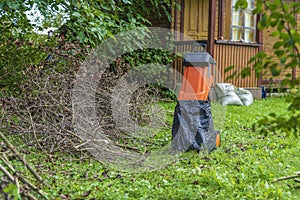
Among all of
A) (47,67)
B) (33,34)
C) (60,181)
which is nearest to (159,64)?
(33,34)

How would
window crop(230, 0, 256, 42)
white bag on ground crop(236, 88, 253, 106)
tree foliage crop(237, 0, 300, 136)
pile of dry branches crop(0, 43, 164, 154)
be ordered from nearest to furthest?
1. tree foliage crop(237, 0, 300, 136)
2. pile of dry branches crop(0, 43, 164, 154)
3. white bag on ground crop(236, 88, 253, 106)
4. window crop(230, 0, 256, 42)

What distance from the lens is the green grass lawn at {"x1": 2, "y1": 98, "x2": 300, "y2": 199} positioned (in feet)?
10.8

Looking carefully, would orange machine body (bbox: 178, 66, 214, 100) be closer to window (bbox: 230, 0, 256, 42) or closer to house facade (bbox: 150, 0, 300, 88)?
house facade (bbox: 150, 0, 300, 88)

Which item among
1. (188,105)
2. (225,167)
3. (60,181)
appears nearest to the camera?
(60,181)

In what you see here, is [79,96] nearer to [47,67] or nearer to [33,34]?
[47,67]

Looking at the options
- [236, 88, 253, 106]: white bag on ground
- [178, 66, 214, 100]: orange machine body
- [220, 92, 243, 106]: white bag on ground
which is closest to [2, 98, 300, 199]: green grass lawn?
[178, 66, 214, 100]: orange machine body

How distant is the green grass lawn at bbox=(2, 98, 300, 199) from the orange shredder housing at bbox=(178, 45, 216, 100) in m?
0.65

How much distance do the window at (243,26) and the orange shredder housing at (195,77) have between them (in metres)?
7.14

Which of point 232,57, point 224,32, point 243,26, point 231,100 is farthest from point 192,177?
point 243,26

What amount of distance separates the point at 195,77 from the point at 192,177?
4.28 feet

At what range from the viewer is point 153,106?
5746mm

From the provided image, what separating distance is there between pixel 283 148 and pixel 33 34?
16.5ft

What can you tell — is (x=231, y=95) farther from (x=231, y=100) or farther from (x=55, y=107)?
(x=55, y=107)

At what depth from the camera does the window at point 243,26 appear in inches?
457
